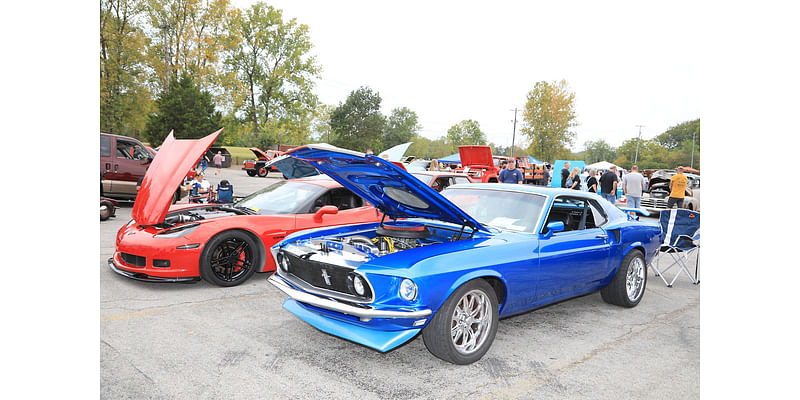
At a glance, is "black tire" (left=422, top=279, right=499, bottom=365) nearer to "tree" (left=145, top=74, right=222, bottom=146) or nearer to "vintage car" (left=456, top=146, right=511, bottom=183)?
"vintage car" (left=456, top=146, right=511, bottom=183)

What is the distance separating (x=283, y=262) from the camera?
13.4 feet

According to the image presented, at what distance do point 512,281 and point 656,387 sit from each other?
1.22 m

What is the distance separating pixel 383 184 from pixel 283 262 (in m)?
1.11

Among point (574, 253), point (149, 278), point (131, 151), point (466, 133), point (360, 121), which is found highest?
point (466, 133)

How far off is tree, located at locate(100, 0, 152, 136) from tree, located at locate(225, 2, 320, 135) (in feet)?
44.5

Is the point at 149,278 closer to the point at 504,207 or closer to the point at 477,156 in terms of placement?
the point at 504,207

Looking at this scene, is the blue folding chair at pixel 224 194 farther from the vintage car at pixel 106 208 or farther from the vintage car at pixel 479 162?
the vintage car at pixel 479 162

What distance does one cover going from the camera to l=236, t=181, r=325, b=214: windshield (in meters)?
5.97

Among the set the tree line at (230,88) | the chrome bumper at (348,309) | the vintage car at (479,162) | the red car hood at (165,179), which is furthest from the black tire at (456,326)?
the tree line at (230,88)

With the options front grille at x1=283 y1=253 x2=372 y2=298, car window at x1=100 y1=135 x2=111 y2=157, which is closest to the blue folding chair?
car window at x1=100 y1=135 x2=111 y2=157

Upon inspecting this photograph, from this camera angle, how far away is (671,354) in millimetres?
3953

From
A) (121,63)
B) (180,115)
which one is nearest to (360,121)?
(180,115)
